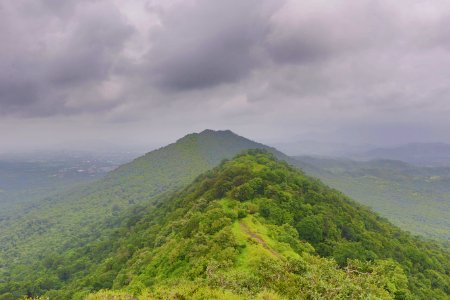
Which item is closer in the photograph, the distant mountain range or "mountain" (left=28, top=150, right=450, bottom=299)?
"mountain" (left=28, top=150, right=450, bottom=299)

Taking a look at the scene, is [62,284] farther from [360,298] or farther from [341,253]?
[360,298]

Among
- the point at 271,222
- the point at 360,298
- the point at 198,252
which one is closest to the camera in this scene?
the point at 360,298

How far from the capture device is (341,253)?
62.1m

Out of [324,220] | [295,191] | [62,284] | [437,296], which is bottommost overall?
[62,284]

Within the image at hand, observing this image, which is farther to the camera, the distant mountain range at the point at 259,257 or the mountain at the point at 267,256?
the distant mountain range at the point at 259,257

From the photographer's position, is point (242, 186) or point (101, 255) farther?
point (101, 255)

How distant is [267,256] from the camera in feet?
148

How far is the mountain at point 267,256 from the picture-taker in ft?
111

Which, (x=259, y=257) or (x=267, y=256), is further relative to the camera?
(x=267, y=256)

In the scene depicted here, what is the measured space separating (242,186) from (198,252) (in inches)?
1265

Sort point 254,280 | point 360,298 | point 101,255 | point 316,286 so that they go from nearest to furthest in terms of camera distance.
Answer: point 360,298, point 316,286, point 254,280, point 101,255

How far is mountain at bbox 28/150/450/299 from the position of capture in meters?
33.8

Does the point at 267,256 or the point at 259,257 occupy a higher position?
the point at 259,257

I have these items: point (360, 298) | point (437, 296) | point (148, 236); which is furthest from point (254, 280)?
point (148, 236)
